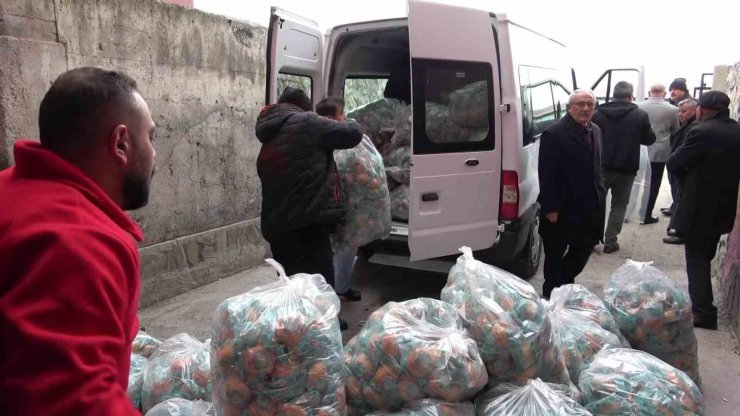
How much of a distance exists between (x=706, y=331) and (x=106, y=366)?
4.35 m

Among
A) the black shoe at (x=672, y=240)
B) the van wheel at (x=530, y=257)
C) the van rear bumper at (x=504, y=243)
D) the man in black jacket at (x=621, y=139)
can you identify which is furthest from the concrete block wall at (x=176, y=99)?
the black shoe at (x=672, y=240)

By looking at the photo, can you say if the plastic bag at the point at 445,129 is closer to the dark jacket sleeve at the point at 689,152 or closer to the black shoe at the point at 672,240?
the dark jacket sleeve at the point at 689,152

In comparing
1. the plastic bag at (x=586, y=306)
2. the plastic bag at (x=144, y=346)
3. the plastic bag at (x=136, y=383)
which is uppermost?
the plastic bag at (x=586, y=306)

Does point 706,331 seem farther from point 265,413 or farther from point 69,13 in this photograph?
point 69,13

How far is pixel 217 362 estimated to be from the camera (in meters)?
2.06

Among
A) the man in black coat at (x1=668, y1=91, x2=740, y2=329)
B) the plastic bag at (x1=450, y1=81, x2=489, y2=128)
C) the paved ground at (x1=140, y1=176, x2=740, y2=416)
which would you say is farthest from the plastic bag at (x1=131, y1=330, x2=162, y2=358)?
the man in black coat at (x1=668, y1=91, x2=740, y2=329)

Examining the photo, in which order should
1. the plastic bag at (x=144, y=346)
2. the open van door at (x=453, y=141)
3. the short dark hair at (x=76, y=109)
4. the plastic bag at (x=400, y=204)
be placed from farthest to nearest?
the plastic bag at (x=400, y=204) < the open van door at (x=453, y=141) < the plastic bag at (x=144, y=346) < the short dark hair at (x=76, y=109)

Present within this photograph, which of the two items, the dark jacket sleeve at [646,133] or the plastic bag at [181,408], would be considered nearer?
the plastic bag at [181,408]

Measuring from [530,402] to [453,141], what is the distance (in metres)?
2.70

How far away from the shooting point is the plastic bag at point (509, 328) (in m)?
2.24

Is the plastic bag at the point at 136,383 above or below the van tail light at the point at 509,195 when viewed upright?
below

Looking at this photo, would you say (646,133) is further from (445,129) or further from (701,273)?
(445,129)

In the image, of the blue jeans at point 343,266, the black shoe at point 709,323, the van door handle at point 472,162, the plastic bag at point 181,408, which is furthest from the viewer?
the blue jeans at point 343,266

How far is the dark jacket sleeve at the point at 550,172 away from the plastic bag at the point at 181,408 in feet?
9.18
